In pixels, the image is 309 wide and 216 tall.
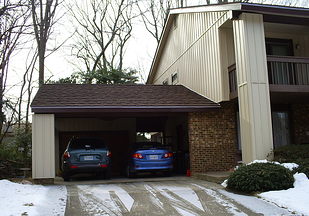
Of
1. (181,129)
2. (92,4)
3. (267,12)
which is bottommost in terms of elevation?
(181,129)

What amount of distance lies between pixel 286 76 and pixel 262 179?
4875mm

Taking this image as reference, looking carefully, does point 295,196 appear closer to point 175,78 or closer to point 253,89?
point 253,89

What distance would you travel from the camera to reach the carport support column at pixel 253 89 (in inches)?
384

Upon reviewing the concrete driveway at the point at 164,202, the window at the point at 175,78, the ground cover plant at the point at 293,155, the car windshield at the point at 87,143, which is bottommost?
the concrete driveway at the point at 164,202

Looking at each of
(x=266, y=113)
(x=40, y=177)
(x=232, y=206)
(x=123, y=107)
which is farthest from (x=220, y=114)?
(x=40, y=177)

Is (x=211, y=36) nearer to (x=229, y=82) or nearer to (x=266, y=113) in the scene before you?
(x=229, y=82)

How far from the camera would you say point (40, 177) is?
10289 mm

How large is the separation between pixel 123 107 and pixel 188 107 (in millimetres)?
2447

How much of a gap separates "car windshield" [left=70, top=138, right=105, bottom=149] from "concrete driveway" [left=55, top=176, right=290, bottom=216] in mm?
2404

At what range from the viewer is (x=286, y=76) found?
1106 centimetres

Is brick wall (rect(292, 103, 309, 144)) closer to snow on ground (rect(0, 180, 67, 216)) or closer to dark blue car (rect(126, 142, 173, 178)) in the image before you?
dark blue car (rect(126, 142, 173, 178))

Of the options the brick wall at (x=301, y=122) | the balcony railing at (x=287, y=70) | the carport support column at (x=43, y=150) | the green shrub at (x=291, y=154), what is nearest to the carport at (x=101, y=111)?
the carport support column at (x=43, y=150)

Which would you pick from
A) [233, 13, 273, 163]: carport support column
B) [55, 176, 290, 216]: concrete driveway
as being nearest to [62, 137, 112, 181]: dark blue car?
[55, 176, 290, 216]: concrete driveway

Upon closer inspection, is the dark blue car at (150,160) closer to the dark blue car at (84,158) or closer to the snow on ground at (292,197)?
the dark blue car at (84,158)
